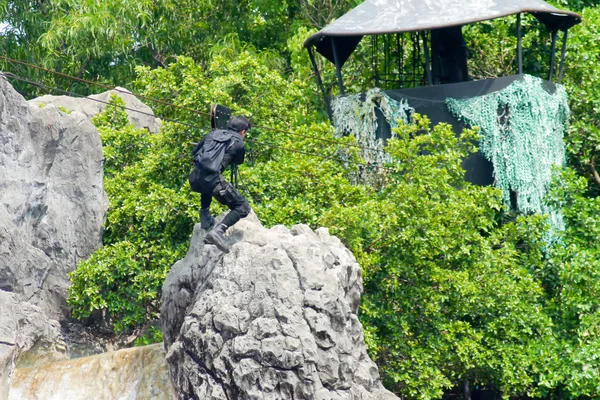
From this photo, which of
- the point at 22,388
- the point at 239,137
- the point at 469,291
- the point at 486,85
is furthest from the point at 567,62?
the point at 22,388

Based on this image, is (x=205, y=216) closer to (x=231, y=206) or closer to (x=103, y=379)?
(x=231, y=206)

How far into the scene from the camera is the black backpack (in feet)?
48.8

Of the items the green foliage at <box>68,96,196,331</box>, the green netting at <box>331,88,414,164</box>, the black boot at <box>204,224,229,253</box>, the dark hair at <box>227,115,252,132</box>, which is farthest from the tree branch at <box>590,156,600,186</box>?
the black boot at <box>204,224,229,253</box>

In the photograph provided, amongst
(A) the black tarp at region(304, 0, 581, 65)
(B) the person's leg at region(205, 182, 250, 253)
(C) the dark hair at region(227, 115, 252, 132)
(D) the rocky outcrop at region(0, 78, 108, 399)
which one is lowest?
(D) the rocky outcrop at region(0, 78, 108, 399)

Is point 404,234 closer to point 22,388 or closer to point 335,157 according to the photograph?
point 335,157

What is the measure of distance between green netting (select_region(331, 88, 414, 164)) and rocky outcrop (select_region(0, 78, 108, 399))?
4.52 m

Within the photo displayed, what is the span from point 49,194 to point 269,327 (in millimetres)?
8503

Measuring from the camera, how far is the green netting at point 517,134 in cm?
2194

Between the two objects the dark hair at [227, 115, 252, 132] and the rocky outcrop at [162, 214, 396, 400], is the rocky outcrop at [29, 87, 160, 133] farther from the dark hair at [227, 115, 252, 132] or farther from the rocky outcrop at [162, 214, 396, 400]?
the rocky outcrop at [162, 214, 396, 400]

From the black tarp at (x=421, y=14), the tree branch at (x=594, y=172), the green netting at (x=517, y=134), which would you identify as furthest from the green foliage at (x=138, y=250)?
the tree branch at (x=594, y=172)

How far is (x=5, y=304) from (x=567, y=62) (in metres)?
12.9

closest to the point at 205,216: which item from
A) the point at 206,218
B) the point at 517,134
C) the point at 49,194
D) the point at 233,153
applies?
the point at 206,218

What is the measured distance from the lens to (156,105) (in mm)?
24547

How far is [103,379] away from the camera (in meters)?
17.1
